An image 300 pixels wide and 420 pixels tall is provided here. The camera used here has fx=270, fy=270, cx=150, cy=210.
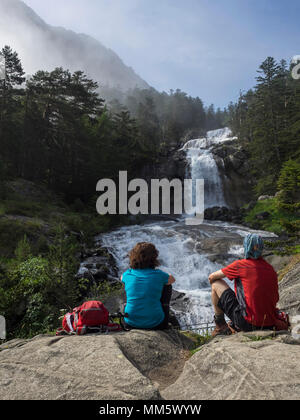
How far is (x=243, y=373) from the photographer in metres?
2.49

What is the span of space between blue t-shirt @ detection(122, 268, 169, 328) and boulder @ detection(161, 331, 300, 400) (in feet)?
3.37

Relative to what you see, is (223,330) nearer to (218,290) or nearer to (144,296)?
(218,290)

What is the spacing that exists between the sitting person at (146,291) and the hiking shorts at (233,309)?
0.88m

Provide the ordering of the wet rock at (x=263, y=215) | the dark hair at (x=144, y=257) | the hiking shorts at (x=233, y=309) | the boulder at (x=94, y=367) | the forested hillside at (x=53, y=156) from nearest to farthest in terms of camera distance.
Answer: the boulder at (x=94, y=367), the hiking shorts at (x=233, y=309), the dark hair at (x=144, y=257), the forested hillside at (x=53, y=156), the wet rock at (x=263, y=215)

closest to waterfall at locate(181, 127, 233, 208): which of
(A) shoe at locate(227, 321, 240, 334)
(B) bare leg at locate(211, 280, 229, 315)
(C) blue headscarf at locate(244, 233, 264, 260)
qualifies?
(B) bare leg at locate(211, 280, 229, 315)

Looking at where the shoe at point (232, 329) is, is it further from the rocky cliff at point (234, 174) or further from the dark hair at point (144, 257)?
the rocky cliff at point (234, 174)

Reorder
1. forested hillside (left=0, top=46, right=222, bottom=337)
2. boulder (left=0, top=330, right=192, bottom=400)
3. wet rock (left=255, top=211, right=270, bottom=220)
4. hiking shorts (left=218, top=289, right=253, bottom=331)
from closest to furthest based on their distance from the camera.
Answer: boulder (left=0, top=330, right=192, bottom=400)
hiking shorts (left=218, top=289, right=253, bottom=331)
forested hillside (left=0, top=46, right=222, bottom=337)
wet rock (left=255, top=211, right=270, bottom=220)

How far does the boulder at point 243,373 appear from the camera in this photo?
7.34 ft

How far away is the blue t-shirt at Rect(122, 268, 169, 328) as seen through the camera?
403 cm

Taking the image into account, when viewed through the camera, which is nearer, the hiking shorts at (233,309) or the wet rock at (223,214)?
the hiking shorts at (233,309)

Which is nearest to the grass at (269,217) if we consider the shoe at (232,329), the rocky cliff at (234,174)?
the rocky cliff at (234,174)

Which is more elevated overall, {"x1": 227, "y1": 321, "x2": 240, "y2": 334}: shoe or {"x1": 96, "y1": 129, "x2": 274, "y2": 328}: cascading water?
{"x1": 227, "y1": 321, "x2": 240, "y2": 334}: shoe

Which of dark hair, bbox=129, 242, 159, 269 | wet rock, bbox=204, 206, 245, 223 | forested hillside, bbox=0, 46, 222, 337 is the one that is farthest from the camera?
wet rock, bbox=204, 206, 245, 223

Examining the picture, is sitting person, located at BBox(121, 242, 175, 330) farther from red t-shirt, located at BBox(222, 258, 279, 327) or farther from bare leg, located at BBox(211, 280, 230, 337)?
red t-shirt, located at BBox(222, 258, 279, 327)
